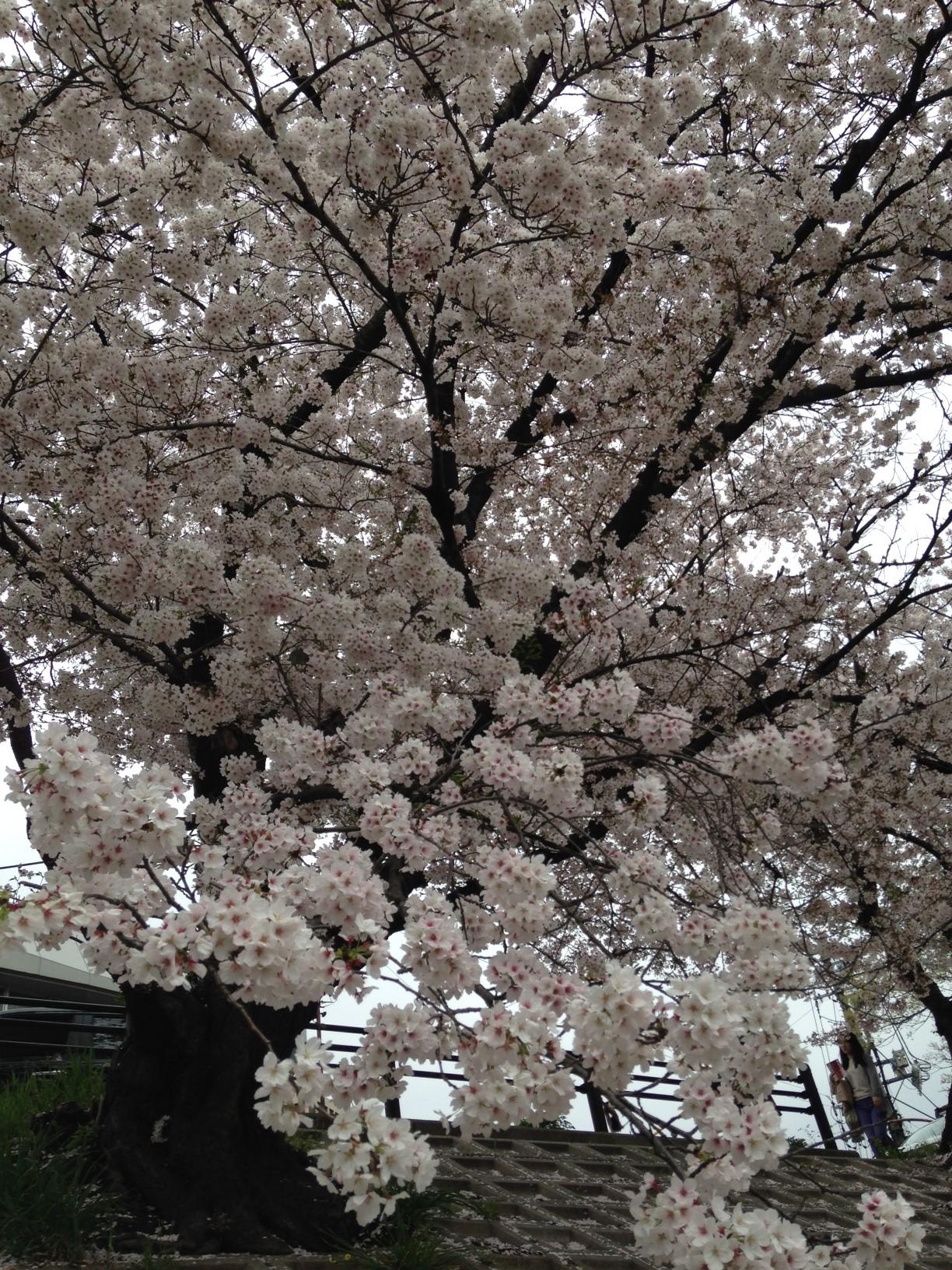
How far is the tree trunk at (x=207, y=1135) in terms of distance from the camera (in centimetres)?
493

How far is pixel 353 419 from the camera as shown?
8.88m

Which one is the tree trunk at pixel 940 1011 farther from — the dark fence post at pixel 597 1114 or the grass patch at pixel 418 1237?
the grass patch at pixel 418 1237

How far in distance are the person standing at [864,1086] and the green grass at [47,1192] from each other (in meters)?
9.24

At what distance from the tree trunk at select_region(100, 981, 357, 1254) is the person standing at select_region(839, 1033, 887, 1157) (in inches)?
334

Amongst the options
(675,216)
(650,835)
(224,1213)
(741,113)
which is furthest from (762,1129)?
(741,113)

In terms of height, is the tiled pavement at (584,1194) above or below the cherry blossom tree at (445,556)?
below

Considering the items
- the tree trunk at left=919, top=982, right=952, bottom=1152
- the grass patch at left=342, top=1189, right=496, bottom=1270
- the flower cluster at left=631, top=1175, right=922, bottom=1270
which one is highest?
the tree trunk at left=919, top=982, right=952, bottom=1152

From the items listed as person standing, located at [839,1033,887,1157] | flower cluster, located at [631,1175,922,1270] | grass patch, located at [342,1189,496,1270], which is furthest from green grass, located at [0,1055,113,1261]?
person standing, located at [839,1033,887,1157]

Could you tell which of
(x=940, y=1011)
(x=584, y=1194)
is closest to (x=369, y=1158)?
(x=584, y=1194)

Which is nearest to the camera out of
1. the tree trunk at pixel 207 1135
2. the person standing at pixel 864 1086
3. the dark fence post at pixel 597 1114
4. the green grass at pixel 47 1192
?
the green grass at pixel 47 1192

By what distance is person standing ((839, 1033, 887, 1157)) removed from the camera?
11.6 metres

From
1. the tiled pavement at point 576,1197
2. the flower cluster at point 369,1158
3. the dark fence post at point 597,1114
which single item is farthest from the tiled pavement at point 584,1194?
the flower cluster at point 369,1158

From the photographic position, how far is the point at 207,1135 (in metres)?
5.21

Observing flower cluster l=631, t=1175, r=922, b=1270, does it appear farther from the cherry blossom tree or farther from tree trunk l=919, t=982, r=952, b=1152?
tree trunk l=919, t=982, r=952, b=1152
